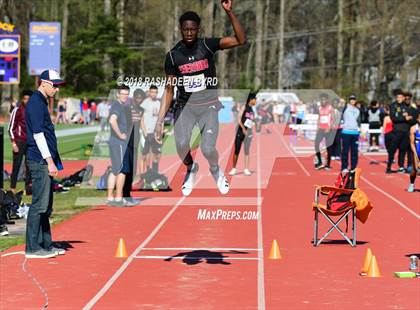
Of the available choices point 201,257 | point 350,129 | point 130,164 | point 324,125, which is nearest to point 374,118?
point 324,125

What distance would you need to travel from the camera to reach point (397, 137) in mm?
25141

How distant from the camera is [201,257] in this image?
448 inches

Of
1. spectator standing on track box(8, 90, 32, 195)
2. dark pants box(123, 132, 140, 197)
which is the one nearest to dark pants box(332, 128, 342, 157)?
dark pants box(123, 132, 140, 197)

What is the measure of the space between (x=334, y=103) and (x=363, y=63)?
45.5 m

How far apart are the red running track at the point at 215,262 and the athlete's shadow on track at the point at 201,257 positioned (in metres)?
0.02

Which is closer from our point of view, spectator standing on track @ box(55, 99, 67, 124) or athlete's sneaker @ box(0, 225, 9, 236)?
athlete's sneaker @ box(0, 225, 9, 236)

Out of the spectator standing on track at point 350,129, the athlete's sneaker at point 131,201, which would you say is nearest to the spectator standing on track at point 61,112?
the spectator standing on track at point 350,129

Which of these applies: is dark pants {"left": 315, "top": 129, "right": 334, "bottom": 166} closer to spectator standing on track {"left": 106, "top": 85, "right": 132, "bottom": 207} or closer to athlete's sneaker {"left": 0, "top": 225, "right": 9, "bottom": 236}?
spectator standing on track {"left": 106, "top": 85, "right": 132, "bottom": 207}

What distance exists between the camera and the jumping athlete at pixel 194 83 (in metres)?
9.31

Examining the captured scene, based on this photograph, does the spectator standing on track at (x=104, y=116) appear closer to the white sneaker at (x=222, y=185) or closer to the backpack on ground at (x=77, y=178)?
the backpack on ground at (x=77, y=178)

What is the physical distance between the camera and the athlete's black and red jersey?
941 cm

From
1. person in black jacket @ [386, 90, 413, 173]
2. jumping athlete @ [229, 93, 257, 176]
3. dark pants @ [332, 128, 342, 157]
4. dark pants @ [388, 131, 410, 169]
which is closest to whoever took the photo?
jumping athlete @ [229, 93, 257, 176]

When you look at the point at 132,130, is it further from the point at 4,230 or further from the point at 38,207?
the point at 38,207

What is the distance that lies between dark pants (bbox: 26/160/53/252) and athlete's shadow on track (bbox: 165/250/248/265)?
1605mm
